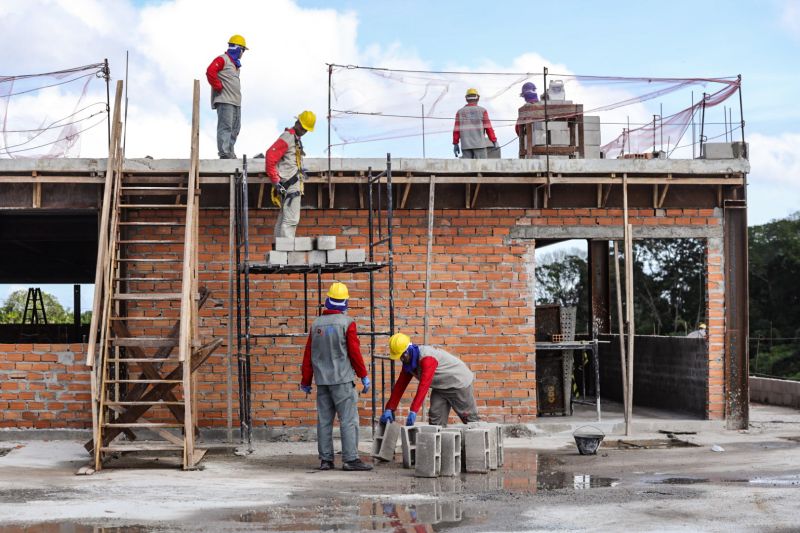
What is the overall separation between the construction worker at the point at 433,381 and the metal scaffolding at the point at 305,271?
1345mm

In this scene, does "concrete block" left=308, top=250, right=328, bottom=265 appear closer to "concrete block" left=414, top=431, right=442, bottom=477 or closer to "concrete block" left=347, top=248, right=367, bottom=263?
"concrete block" left=347, top=248, right=367, bottom=263

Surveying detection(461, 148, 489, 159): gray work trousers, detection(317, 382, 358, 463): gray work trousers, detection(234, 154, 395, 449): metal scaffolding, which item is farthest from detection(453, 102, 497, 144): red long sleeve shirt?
detection(317, 382, 358, 463): gray work trousers

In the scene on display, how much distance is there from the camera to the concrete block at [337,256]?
12.9 metres

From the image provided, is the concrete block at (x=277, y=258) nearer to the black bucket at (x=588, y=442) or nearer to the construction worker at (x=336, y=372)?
the construction worker at (x=336, y=372)

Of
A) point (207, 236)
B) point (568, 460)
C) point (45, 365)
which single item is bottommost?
point (568, 460)

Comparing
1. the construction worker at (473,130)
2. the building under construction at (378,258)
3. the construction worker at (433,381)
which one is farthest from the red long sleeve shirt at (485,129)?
the construction worker at (433,381)

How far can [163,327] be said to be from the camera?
14.4 metres

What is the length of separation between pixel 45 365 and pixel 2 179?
101 inches

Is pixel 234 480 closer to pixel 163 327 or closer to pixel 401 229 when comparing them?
pixel 163 327

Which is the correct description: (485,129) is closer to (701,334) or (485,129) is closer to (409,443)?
(701,334)

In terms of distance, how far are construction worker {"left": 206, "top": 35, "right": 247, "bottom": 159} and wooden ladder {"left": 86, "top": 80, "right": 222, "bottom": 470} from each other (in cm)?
79

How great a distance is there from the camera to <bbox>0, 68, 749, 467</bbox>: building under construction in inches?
557

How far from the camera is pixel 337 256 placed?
509 inches

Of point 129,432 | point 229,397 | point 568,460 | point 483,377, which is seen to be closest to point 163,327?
point 229,397
